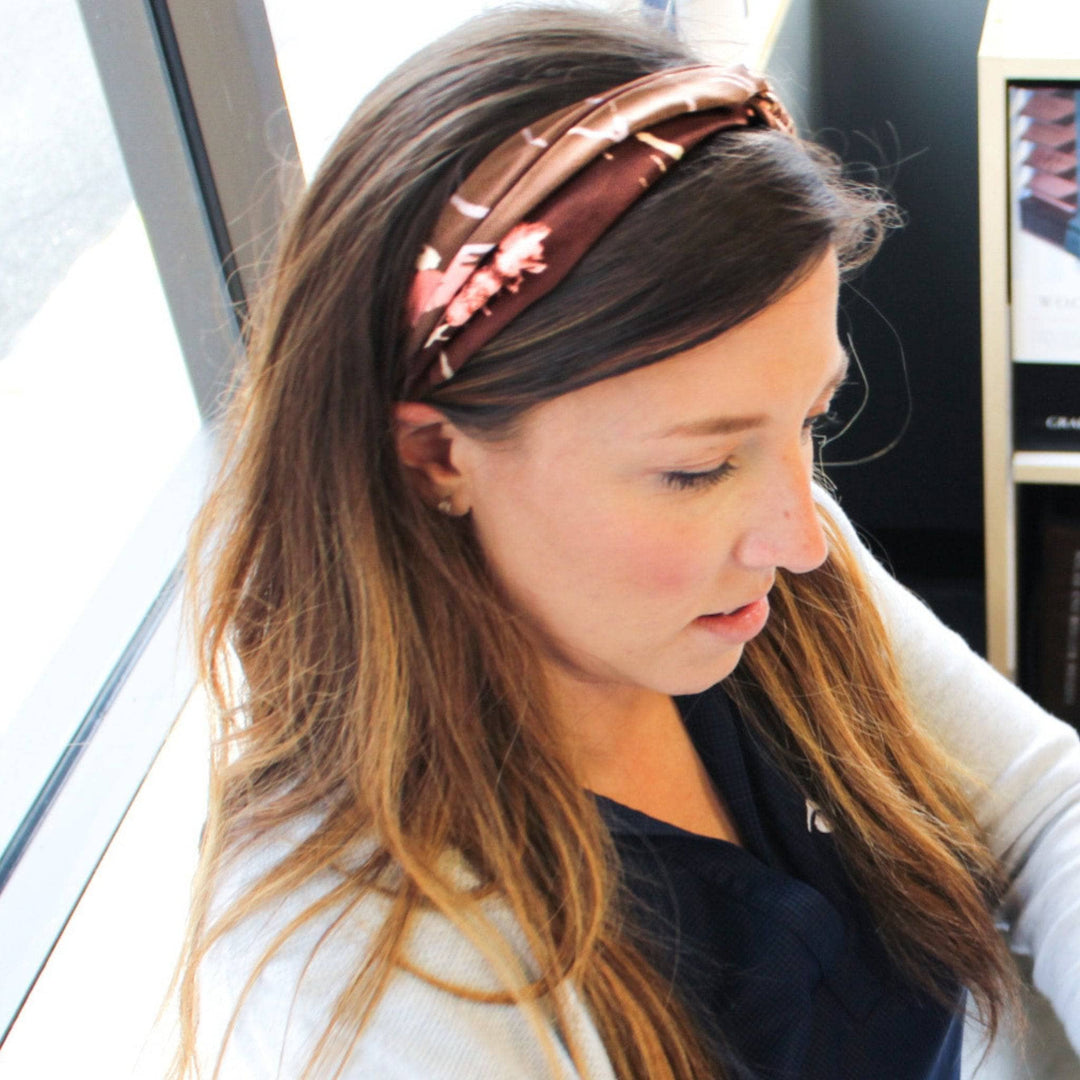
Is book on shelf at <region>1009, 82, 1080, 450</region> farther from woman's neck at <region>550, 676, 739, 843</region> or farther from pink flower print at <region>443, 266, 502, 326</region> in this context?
pink flower print at <region>443, 266, 502, 326</region>

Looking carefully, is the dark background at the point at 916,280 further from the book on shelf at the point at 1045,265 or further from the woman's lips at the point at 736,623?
the woman's lips at the point at 736,623

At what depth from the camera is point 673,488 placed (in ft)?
2.13

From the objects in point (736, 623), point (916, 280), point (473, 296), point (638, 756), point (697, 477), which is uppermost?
point (473, 296)

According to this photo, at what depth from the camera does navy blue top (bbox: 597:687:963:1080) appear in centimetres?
76

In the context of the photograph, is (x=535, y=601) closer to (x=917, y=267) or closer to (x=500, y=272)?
(x=500, y=272)

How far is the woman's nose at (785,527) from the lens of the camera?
67 centimetres

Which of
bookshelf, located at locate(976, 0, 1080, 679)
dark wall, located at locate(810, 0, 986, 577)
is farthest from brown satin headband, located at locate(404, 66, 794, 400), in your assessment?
dark wall, located at locate(810, 0, 986, 577)

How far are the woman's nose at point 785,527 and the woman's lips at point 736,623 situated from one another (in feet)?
0.15

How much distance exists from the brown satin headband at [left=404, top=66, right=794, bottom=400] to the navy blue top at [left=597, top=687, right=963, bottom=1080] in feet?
1.02

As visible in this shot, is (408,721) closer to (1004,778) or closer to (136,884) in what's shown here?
(136,884)

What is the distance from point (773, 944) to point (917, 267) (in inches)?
49.9

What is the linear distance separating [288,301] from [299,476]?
0.09 metres

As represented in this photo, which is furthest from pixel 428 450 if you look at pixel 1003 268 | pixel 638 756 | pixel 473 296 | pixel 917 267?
pixel 917 267

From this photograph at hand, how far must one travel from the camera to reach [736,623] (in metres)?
0.72
